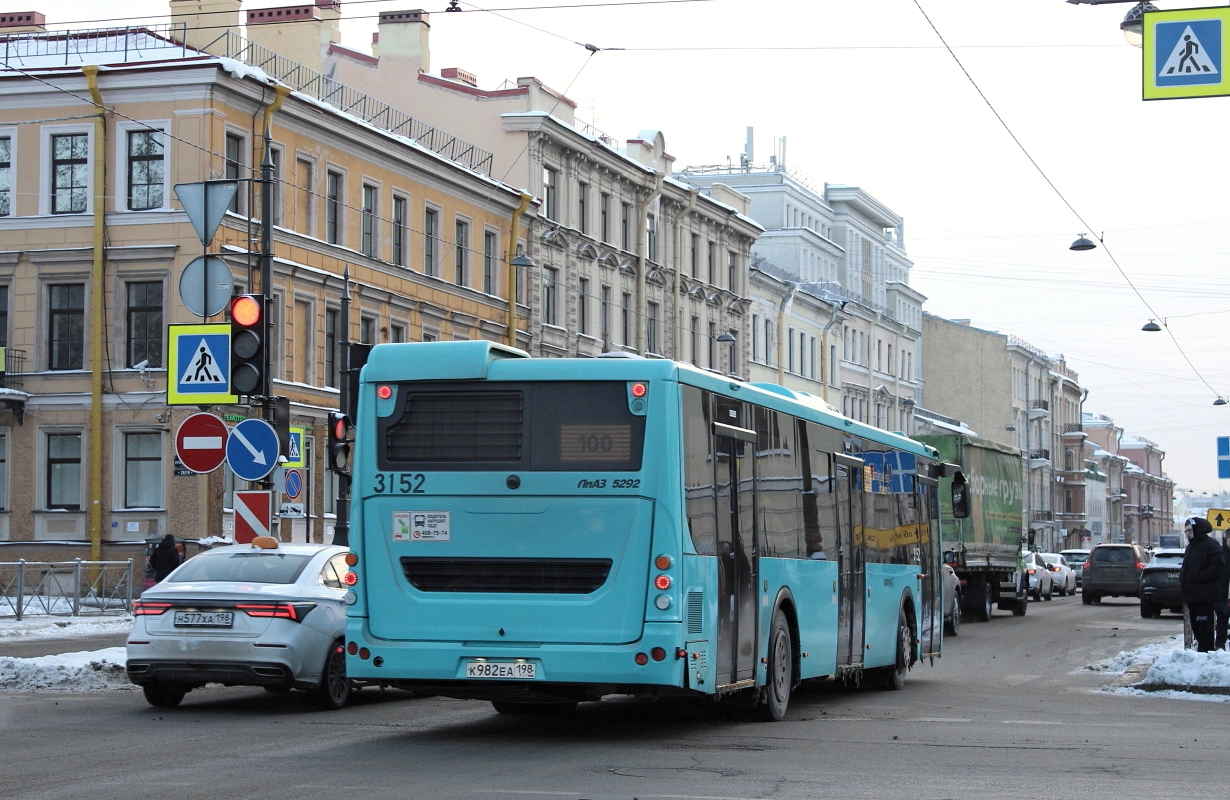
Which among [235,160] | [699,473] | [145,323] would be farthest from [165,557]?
[699,473]

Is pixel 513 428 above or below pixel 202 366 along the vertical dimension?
below

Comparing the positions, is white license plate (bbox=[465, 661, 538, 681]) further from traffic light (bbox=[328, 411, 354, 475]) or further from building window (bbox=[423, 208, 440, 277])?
building window (bbox=[423, 208, 440, 277])

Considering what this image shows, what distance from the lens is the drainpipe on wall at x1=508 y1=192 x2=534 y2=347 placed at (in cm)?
4953

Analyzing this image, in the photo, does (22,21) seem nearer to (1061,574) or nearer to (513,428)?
(513,428)

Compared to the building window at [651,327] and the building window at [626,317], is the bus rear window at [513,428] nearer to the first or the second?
the building window at [626,317]

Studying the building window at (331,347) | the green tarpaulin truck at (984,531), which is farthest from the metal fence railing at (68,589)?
the green tarpaulin truck at (984,531)

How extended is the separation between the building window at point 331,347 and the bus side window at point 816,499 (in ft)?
88.4

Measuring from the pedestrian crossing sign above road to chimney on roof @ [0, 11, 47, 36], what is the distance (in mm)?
32549

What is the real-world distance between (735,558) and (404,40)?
4305 cm

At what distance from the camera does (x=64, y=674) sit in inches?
662

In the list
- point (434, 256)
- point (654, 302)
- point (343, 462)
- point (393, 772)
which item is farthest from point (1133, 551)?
point (393, 772)

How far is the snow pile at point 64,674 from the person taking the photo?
Result: 16469 millimetres

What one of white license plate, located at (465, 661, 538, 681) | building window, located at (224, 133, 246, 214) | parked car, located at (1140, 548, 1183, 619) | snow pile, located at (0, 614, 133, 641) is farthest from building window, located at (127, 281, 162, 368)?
white license plate, located at (465, 661, 538, 681)

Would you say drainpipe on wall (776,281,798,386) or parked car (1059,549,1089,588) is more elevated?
drainpipe on wall (776,281,798,386)
